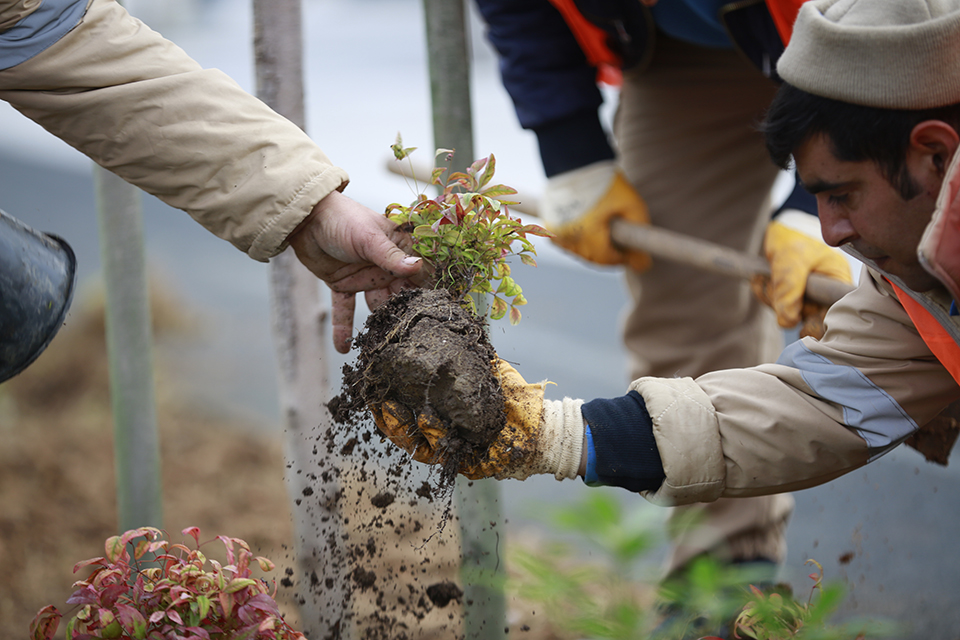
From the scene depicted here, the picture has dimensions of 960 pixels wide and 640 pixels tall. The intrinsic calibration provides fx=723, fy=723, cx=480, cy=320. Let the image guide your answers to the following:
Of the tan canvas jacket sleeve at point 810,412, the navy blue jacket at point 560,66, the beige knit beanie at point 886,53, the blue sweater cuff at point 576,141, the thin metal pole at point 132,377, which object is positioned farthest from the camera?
the blue sweater cuff at point 576,141

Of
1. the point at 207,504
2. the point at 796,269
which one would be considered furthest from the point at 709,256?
the point at 207,504

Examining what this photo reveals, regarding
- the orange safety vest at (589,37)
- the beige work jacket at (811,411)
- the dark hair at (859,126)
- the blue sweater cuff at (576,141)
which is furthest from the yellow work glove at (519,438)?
the orange safety vest at (589,37)

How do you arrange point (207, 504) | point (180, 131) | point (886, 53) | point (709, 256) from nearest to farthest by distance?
point (886, 53) → point (180, 131) → point (709, 256) → point (207, 504)

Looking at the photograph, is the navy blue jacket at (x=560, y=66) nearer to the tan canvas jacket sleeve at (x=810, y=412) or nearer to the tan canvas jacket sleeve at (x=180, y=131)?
the tan canvas jacket sleeve at (x=810, y=412)

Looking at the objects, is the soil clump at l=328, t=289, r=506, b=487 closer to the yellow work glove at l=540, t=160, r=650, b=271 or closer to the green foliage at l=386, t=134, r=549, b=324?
the green foliage at l=386, t=134, r=549, b=324

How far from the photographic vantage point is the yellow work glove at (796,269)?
7.20 feet

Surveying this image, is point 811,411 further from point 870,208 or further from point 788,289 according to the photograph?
point 788,289

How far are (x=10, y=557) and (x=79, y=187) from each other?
5844mm

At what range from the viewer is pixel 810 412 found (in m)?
1.50

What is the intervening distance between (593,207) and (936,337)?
1.53m

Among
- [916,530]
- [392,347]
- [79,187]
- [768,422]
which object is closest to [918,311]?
[768,422]

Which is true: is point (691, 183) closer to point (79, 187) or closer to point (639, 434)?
point (639, 434)

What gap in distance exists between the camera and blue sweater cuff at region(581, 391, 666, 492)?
1.52m

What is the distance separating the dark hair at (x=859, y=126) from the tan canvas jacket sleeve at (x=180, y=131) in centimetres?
97
